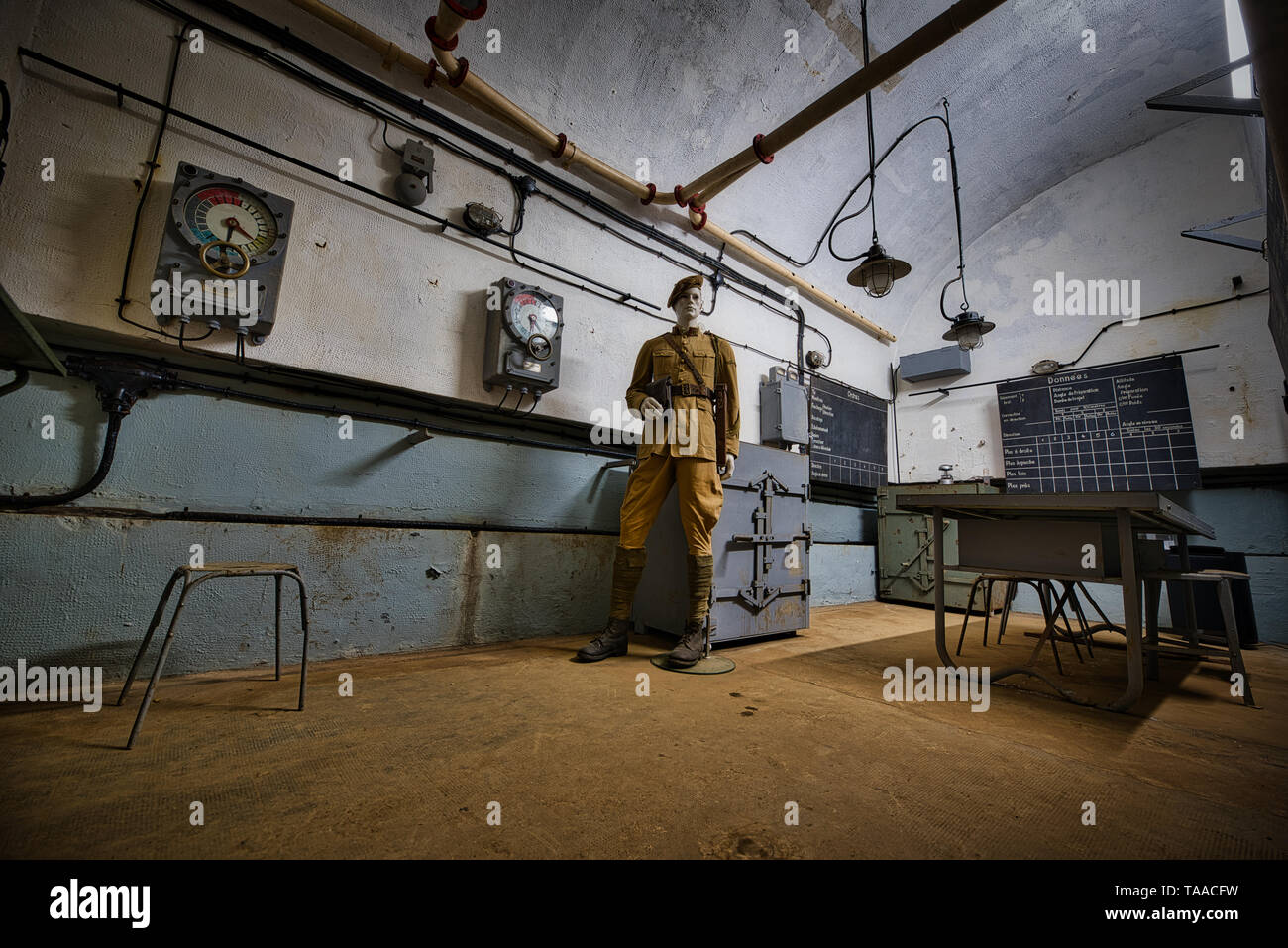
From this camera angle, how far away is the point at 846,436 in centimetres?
552

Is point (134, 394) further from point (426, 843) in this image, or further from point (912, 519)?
point (912, 519)

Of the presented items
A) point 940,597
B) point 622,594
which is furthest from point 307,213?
point 940,597

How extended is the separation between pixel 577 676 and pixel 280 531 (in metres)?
1.47

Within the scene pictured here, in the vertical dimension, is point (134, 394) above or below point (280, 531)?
above

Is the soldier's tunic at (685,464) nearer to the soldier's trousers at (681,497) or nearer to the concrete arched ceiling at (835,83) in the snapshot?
the soldier's trousers at (681,497)

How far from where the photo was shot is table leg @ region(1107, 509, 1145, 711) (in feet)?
5.85

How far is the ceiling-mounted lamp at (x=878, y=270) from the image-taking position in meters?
3.21

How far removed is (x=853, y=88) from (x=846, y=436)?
3505 mm

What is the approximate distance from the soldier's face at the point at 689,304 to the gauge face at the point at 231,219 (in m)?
1.94

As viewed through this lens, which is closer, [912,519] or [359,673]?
[359,673]

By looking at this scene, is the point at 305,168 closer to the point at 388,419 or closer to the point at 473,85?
the point at 473,85

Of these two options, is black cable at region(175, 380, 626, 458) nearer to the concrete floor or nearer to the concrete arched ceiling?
the concrete floor
